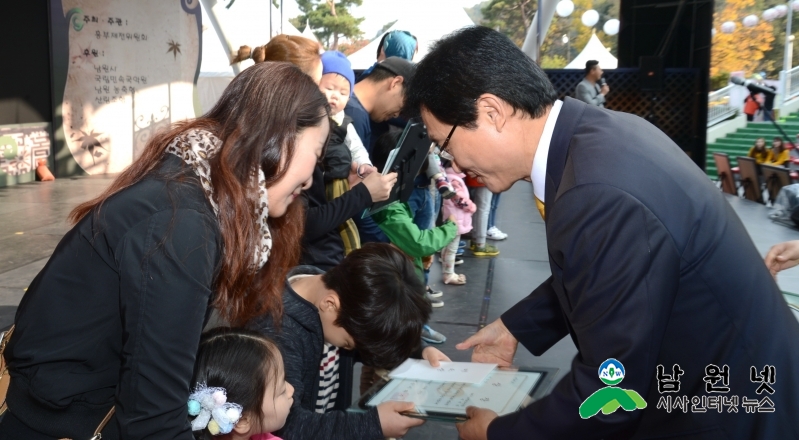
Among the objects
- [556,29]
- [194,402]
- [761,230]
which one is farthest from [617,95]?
[556,29]

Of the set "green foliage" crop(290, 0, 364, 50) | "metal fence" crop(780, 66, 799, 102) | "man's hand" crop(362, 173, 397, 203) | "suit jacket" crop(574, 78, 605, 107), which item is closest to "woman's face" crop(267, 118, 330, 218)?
A: "man's hand" crop(362, 173, 397, 203)

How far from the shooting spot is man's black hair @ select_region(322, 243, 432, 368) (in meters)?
2.11

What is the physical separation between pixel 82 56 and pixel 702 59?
33.5 feet

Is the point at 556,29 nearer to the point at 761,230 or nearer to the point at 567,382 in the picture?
the point at 761,230

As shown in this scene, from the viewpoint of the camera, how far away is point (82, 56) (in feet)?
39.8

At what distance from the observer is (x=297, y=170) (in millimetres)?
1473

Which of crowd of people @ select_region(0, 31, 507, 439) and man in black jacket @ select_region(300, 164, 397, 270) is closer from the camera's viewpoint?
crowd of people @ select_region(0, 31, 507, 439)

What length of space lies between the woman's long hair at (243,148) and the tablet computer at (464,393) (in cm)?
52

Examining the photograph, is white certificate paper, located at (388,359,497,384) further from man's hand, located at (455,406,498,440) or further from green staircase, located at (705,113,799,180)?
green staircase, located at (705,113,799,180)

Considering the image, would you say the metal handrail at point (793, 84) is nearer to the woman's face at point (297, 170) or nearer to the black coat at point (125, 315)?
the woman's face at point (297, 170)

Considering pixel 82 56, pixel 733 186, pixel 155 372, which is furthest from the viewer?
pixel 733 186

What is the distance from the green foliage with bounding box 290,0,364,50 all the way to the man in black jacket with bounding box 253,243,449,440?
31773mm

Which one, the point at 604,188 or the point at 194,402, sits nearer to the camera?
the point at 604,188

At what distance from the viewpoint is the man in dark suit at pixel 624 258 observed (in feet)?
4.23
